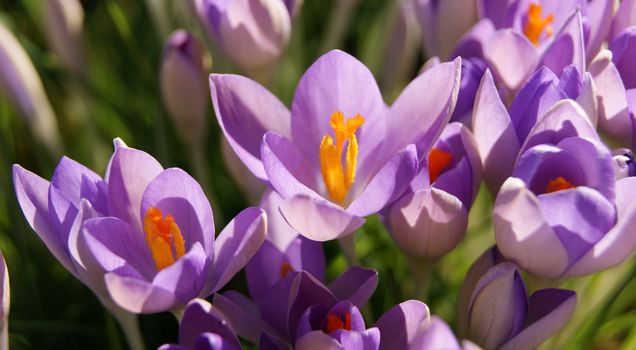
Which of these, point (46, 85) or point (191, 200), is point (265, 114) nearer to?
point (191, 200)

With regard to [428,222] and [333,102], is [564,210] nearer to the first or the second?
[428,222]

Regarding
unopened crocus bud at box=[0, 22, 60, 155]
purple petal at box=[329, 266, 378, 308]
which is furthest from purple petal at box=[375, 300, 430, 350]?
unopened crocus bud at box=[0, 22, 60, 155]

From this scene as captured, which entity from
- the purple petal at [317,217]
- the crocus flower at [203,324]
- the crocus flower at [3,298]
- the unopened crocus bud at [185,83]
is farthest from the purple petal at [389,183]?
the unopened crocus bud at [185,83]

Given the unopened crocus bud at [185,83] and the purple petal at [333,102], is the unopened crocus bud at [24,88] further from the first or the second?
the purple petal at [333,102]

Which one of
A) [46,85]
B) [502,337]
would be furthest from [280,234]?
[46,85]

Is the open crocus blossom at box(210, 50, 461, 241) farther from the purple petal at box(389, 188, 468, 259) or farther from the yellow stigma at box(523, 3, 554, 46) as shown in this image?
the yellow stigma at box(523, 3, 554, 46)

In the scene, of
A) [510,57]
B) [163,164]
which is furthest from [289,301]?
[163,164]
